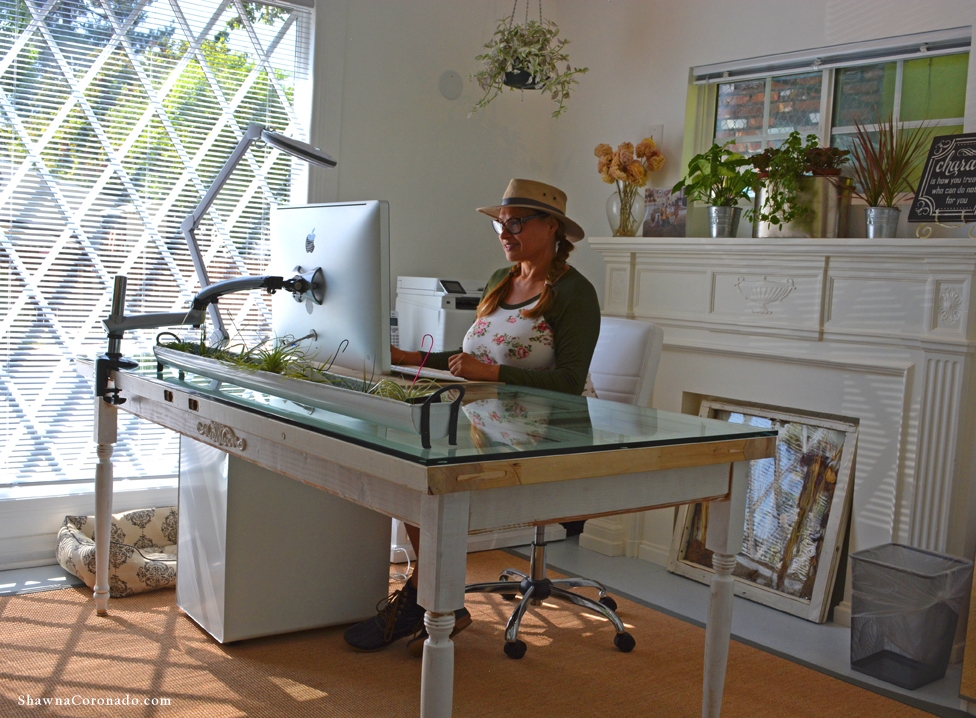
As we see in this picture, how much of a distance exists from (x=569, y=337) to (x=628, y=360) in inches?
13.0

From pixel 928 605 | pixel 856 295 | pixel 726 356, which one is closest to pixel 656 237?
pixel 726 356

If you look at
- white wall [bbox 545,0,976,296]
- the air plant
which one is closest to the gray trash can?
white wall [bbox 545,0,976,296]

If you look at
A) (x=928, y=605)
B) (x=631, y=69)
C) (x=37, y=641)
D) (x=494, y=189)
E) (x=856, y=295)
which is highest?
(x=631, y=69)

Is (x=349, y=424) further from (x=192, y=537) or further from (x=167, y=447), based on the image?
(x=167, y=447)

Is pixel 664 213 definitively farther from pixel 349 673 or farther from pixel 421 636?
pixel 349 673

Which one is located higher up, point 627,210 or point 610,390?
point 627,210

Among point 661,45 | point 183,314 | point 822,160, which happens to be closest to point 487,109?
point 661,45

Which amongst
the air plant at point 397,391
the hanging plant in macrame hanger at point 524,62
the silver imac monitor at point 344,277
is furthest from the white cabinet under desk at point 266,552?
the hanging plant in macrame hanger at point 524,62

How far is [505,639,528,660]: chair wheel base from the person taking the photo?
247 cm

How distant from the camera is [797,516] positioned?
3.08m

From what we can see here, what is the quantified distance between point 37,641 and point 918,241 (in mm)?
2789

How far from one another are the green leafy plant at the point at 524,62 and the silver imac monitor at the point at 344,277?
6.44ft

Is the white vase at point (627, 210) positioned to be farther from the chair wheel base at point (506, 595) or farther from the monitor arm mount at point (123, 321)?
the monitor arm mount at point (123, 321)

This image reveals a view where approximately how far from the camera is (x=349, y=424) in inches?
59.9
